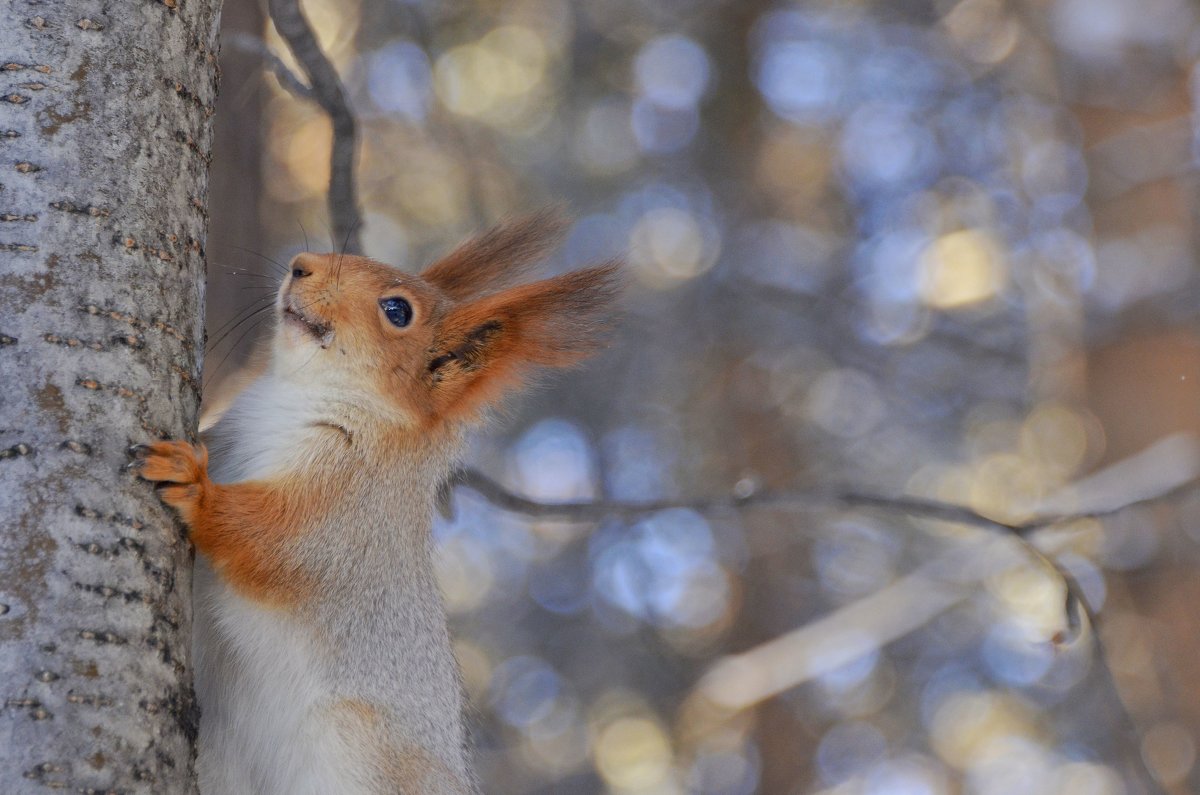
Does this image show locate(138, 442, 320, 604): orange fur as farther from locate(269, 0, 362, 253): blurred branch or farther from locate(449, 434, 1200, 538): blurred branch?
locate(269, 0, 362, 253): blurred branch

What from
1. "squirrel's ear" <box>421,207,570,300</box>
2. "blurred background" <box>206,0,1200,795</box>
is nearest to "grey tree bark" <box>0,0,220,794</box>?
"squirrel's ear" <box>421,207,570,300</box>

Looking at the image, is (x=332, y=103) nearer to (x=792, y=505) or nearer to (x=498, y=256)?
(x=498, y=256)

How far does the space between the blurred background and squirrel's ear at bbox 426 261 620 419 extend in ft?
13.2

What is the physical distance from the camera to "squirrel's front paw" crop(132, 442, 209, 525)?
1703mm

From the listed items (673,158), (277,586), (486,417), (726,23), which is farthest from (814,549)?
(277,586)

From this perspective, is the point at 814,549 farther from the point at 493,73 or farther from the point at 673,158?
the point at 493,73

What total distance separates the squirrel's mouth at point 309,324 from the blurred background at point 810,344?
4.13m

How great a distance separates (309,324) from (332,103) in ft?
1.72

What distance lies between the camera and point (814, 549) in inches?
344

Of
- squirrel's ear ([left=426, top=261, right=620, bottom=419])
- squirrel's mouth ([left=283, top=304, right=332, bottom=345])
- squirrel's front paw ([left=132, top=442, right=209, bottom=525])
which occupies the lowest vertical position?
squirrel's ear ([left=426, top=261, right=620, bottom=419])

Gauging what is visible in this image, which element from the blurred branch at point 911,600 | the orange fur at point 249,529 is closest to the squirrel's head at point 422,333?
the orange fur at point 249,529

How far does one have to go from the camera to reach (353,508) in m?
2.57

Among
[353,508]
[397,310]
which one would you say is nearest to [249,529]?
[353,508]

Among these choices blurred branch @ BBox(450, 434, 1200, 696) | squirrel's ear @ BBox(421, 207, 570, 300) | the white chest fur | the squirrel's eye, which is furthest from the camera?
blurred branch @ BBox(450, 434, 1200, 696)
